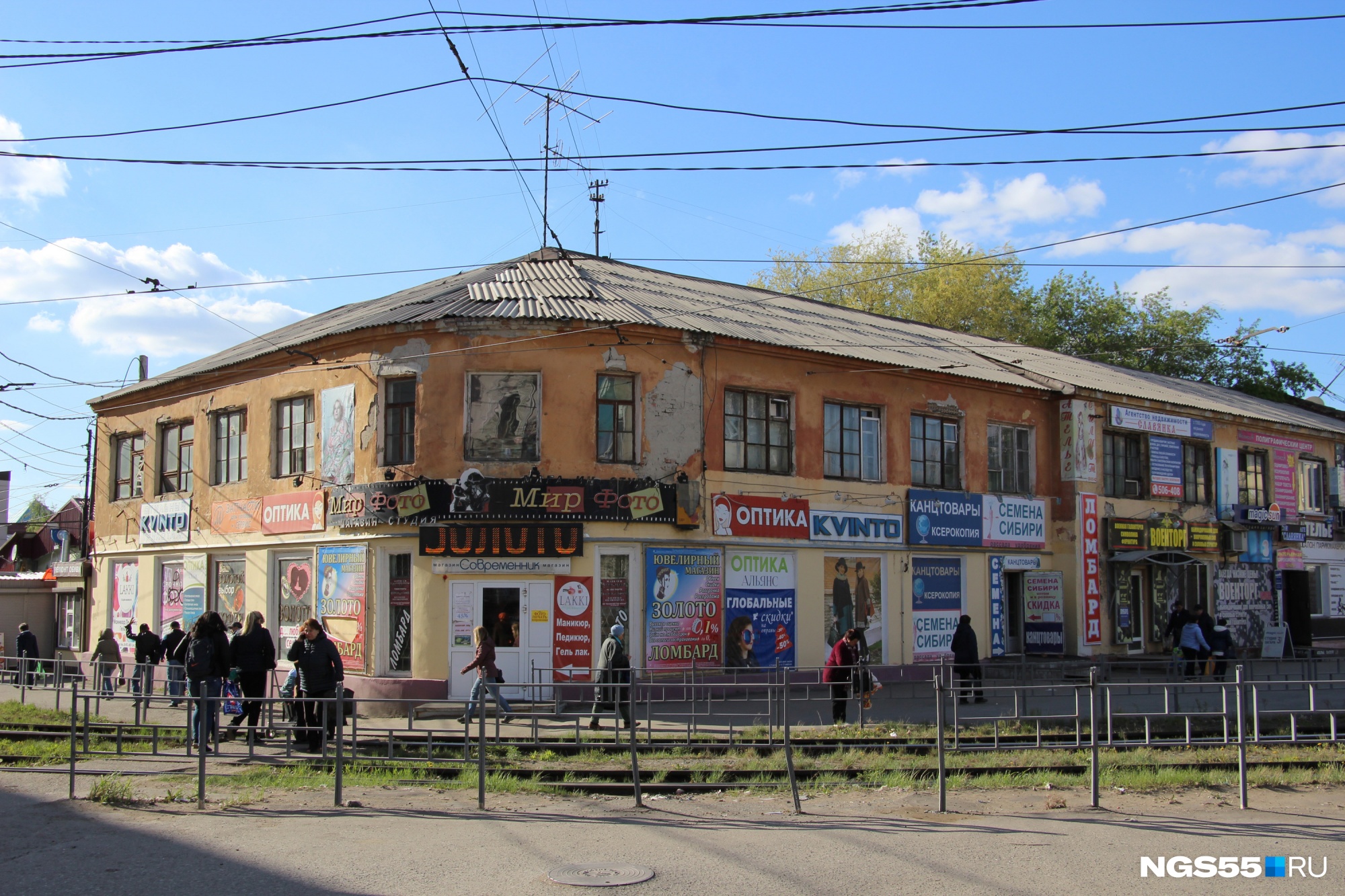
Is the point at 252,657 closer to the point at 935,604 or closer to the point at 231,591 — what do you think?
the point at 231,591

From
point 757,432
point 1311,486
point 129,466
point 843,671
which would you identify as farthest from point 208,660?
point 1311,486

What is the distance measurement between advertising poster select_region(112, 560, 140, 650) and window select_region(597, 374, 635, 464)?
1338 cm

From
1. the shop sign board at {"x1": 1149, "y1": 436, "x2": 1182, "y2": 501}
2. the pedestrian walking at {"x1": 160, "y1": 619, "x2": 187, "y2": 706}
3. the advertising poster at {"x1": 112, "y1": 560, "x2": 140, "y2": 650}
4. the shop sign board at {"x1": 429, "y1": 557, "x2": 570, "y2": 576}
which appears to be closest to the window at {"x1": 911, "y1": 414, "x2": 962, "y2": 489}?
the shop sign board at {"x1": 1149, "y1": 436, "x2": 1182, "y2": 501}

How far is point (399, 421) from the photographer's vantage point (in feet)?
66.0

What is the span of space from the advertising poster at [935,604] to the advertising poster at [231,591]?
13.9 metres

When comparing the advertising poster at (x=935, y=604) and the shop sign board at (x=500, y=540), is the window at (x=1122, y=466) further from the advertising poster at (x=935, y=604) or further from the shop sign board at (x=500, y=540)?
the shop sign board at (x=500, y=540)

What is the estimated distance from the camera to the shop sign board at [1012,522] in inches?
994

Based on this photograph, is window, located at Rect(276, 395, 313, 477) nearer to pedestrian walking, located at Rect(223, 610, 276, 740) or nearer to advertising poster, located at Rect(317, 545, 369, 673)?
advertising poster, located at Rect(317, 545, 369, 673)

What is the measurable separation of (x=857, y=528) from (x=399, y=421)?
30.5ft

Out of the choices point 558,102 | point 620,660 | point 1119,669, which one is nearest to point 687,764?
point 620,660

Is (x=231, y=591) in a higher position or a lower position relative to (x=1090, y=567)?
lower

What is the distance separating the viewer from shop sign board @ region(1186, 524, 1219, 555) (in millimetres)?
29391

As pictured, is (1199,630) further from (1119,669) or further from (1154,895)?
(1154,895)

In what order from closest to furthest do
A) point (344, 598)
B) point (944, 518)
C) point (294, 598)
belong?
1. point (344, 598)
2. point (294, 598)
3. point (944, 518)
